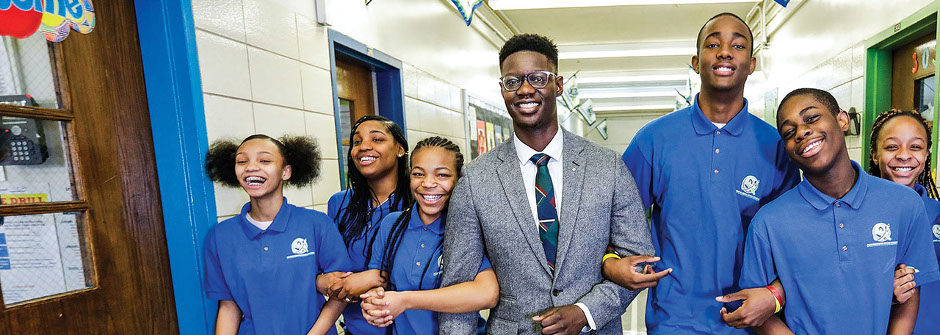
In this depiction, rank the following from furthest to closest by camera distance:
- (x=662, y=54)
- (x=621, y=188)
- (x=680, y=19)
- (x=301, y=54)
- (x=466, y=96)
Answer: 1. (x=662, y=54)
2. (x=680, y=19)
3. (x=466, y=96)
4. (x=301, y=54)
5. (x=621, y=188)

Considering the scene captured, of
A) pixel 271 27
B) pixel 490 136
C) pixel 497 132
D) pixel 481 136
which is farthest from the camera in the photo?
pixel 497 132

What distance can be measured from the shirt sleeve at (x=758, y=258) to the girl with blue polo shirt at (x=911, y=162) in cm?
68

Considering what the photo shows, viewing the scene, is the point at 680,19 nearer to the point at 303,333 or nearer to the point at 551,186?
the point at 551,186

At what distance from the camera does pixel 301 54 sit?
2328mm

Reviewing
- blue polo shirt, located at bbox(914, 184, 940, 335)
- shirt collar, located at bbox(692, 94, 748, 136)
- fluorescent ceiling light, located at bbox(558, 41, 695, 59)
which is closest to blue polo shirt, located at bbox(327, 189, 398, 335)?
shirt collar, located at bbox(692, 94, 748, 136)

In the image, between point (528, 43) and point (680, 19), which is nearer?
point (528, 43)

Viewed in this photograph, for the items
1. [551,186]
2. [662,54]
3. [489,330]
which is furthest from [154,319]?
[662,54]

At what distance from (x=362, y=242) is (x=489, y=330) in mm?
666

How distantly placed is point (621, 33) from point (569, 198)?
6.01 m

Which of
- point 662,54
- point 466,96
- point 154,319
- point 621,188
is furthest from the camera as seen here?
point 662,54

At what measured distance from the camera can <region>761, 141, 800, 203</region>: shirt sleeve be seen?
1.42 m

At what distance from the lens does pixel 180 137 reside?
5.37 feet

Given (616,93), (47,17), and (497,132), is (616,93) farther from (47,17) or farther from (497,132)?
(47,17)

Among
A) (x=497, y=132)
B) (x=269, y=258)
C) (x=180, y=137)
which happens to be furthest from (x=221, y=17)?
(x=497, y=132)
